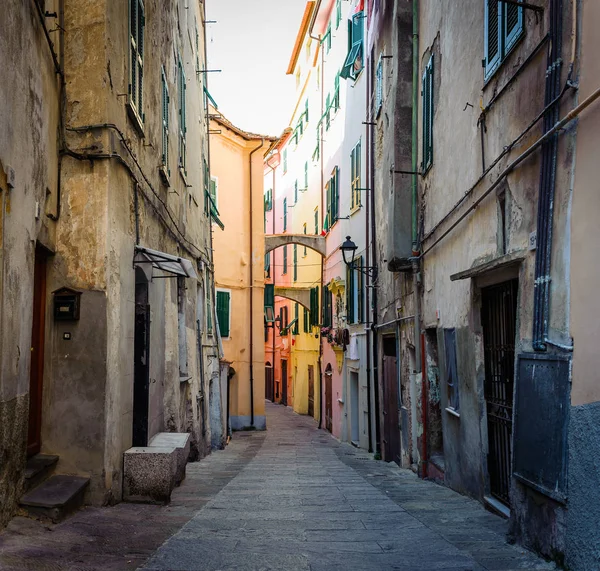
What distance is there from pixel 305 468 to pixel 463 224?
5716mm

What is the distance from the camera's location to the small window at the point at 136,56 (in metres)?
8.09

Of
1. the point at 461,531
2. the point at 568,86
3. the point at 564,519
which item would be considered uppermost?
the point at 568,86

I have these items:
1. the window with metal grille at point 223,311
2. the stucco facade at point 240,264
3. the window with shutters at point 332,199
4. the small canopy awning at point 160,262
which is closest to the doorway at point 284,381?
the stucco facade at point 240,264

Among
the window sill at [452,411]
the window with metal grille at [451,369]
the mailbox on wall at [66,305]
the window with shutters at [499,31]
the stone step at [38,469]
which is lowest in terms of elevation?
the stone step at [38,469]

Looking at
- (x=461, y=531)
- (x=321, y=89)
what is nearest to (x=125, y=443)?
(x=461, y=531)

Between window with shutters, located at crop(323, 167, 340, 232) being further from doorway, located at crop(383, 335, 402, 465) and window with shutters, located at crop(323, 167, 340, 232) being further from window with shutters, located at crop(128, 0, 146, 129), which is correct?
window with shutters, located at crop(128, 0, 146, 129)

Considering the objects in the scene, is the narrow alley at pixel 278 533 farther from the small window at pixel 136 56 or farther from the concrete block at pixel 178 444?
the small window at pixel 136 56

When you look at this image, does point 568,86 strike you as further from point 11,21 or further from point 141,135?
point 141,135

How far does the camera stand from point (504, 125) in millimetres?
6734

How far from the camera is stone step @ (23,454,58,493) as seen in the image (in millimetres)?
5875

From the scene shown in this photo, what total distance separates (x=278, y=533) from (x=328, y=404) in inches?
815

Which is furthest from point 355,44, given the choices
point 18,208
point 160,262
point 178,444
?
point 18,208

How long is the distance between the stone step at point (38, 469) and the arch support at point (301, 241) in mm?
20600

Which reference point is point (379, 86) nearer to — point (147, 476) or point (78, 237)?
point (78, 237)
